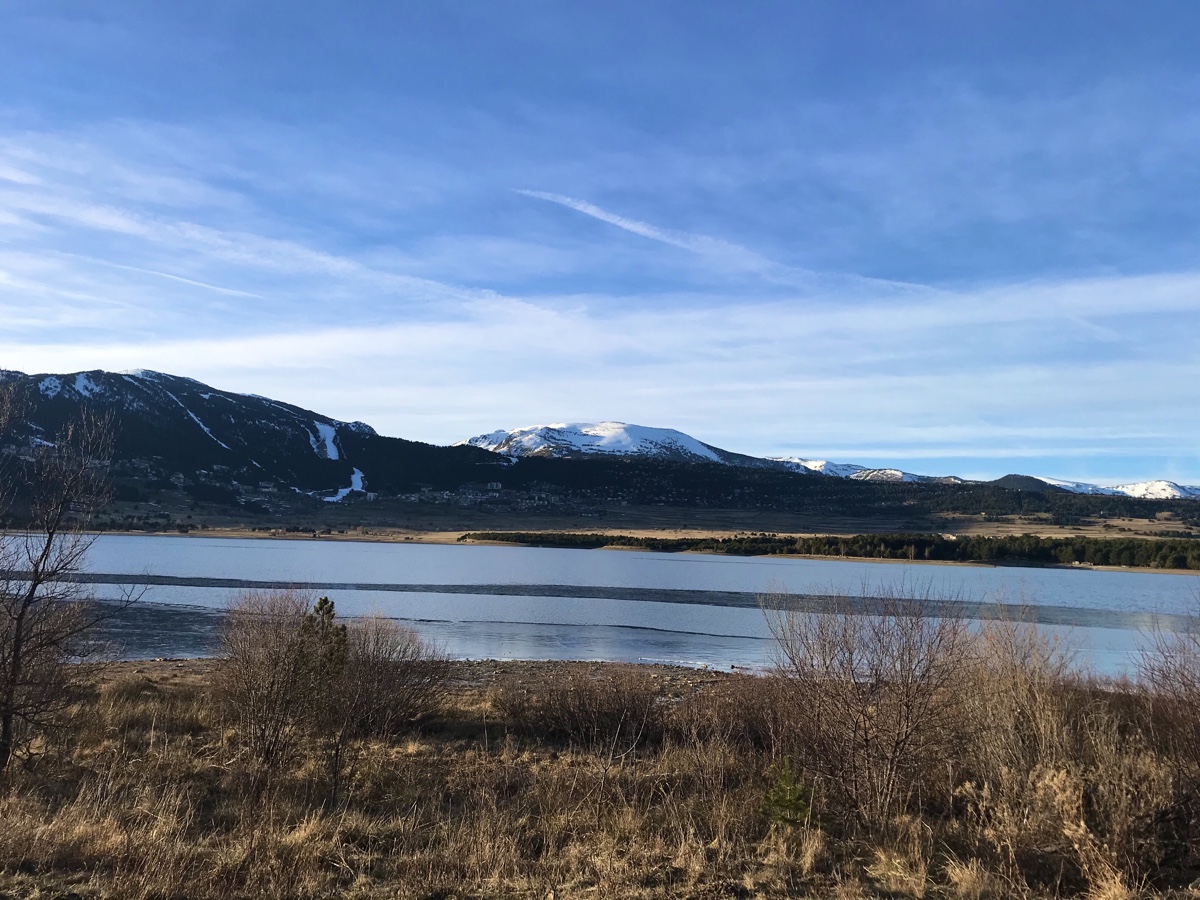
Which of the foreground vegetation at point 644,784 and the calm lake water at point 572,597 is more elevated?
the foreground vegetation at point 644,784

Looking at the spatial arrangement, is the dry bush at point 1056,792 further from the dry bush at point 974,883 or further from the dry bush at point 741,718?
the dry bush at point 741,718

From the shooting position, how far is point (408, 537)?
133375 mm

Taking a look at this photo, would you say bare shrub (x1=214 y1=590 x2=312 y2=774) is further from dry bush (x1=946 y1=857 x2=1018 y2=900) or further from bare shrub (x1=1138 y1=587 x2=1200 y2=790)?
bare shrub (x1=1138 y1=587 x2=1200 y2=790)

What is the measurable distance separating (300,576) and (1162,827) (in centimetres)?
5487

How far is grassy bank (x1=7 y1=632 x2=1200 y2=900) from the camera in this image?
7.16 meters

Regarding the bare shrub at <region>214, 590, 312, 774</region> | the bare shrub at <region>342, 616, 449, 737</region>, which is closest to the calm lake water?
the bare shrub at <region>342, 616, 449, 737</region>

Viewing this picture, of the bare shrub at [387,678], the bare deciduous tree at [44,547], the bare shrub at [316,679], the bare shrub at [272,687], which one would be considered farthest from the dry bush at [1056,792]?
the bare deciduous tree at [44,547]

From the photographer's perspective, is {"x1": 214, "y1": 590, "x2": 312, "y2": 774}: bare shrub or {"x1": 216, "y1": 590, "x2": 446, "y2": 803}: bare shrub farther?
{"x1": 216, "y1": 590, "x2": 446, "y2": 803}: bare shrub

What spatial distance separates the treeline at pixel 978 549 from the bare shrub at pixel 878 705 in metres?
90.0

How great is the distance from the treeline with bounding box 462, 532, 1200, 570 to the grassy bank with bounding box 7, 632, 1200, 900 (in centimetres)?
8835

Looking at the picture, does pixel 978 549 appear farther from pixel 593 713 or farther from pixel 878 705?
pixel 878 705

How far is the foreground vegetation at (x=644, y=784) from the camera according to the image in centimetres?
729

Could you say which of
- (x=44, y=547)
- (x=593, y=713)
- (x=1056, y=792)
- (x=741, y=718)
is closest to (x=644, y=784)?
(x=741, y=718)

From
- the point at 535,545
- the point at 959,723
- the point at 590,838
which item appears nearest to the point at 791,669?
the point at 959,723
